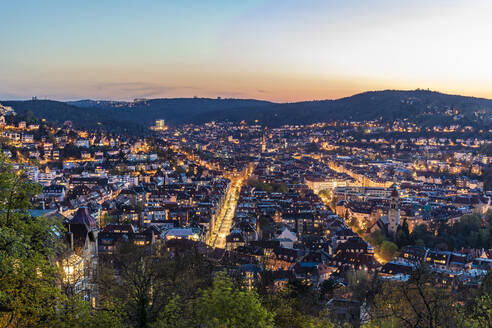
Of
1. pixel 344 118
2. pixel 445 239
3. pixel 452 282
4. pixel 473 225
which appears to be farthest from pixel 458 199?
pixel 344 118

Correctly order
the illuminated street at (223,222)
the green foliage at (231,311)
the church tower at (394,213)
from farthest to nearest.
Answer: the church tower at (394,213) → the illuminated street at (223,222) → the green foliage at (231,311)

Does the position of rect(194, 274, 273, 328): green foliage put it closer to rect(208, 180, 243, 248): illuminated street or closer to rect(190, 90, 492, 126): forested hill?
rect(208, 180, 243, 248): illuminated street

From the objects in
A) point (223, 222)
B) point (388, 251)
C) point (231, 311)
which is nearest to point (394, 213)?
point (388, 251)

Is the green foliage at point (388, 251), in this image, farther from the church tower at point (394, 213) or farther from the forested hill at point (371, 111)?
the forested hill at point (371, 111)

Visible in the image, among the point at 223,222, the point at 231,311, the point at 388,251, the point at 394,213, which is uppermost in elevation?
the point at 231,311

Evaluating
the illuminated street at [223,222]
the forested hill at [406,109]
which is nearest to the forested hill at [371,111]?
the forested hill at [406,109]

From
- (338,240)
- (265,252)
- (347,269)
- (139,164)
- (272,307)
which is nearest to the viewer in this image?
(272,307)

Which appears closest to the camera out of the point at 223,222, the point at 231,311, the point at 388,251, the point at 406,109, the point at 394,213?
the point at 231,311

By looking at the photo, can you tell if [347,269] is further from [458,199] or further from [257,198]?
[458,199]

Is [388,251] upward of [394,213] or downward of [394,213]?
Result: downward

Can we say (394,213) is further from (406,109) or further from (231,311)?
(406,109)

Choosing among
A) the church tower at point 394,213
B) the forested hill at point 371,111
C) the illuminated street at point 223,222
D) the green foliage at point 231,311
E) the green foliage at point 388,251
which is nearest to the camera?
the green foliage at point 231,311
